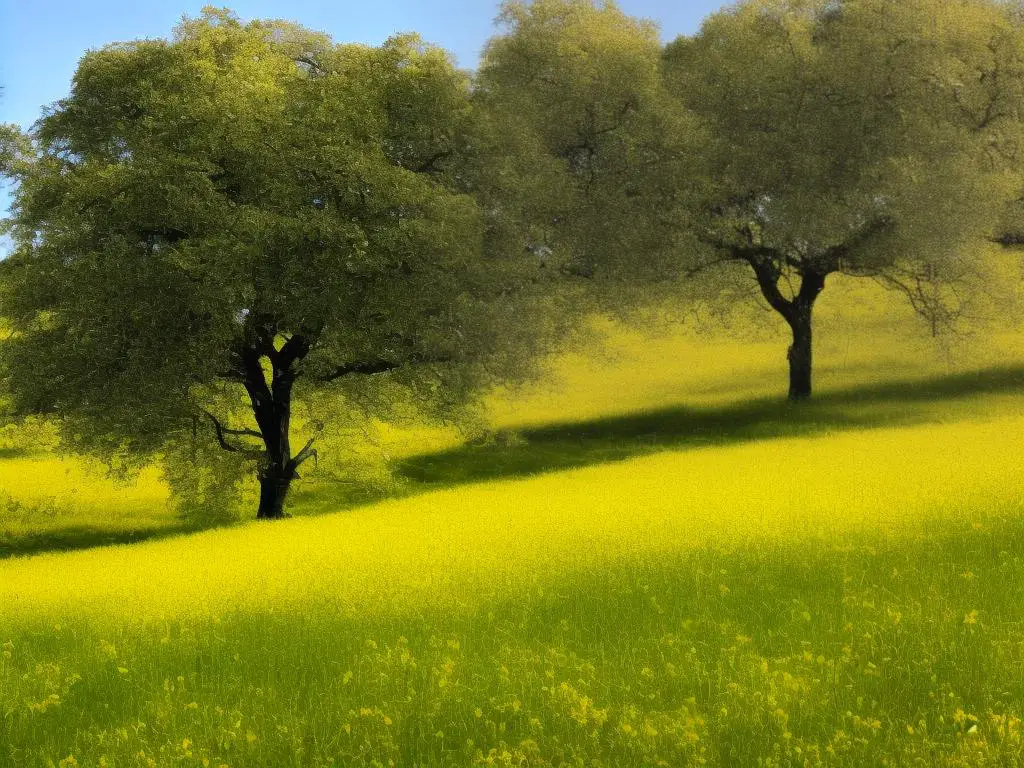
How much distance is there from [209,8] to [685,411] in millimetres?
27689

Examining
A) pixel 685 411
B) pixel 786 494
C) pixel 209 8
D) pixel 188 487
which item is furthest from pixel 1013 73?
pixel 188 487

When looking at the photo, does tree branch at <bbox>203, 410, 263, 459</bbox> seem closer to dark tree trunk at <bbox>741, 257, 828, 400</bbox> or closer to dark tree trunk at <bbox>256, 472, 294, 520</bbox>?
dark tree trunk at <bbox>256, 472, 294, 520</bbox>

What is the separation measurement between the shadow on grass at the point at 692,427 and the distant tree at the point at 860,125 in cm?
565

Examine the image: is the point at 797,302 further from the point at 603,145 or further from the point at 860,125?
the point at 603,145

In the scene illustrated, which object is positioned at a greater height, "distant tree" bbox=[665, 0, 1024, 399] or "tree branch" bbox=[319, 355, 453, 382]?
"distant tree" bbox=[665, 0, 1024, 399]

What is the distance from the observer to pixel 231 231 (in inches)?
955

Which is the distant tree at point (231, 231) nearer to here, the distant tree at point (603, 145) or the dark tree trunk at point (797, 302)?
the distant tree at point (603, 145)

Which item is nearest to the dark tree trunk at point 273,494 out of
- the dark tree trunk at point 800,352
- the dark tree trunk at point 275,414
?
the dark tree trunk at point 275,414

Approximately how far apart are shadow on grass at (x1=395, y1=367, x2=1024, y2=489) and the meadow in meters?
11.8

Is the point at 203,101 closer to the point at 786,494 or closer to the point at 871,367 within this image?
the point at 786,494

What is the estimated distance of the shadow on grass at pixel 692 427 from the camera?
37.4 metres

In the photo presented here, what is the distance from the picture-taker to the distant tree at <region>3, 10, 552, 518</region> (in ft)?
79.3

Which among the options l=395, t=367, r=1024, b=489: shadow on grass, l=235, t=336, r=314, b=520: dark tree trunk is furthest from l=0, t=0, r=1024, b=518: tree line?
l=395, t=367, r=1024, b=489: shadow on grass

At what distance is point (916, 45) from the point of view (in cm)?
3500
